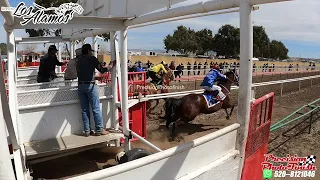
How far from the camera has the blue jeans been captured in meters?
5.81

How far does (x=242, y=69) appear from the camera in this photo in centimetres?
319

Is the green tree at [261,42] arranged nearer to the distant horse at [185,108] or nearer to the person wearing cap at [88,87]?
the distant horse at [185,108]

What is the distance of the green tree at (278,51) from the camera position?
95.2 meters

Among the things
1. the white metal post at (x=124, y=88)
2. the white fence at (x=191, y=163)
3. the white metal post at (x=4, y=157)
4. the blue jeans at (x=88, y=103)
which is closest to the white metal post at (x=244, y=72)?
the white fence at (x=191, y=163)

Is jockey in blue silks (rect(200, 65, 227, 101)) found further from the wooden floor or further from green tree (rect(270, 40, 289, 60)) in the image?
green tree (rect(270, 40, 289, 60))

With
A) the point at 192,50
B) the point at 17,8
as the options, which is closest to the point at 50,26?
the point at 17,8

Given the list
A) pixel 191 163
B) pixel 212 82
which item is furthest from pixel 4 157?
pixel 212 82

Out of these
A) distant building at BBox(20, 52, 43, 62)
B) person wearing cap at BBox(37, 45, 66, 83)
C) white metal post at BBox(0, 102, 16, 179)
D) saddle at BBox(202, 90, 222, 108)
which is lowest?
saddle at BBox(202, 90, 222, 108)

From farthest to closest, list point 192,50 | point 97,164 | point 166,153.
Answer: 1. point 192,50
2. point 97,164
3. point 166,153

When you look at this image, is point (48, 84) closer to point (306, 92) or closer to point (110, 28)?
point (110, 28)

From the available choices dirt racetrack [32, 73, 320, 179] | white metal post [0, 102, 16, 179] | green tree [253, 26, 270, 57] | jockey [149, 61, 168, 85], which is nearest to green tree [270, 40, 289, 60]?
green tree [253, 26, 270, 57]

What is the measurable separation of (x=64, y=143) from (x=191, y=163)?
328 cm

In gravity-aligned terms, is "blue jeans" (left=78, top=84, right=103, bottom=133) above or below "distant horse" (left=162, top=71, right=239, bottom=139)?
above

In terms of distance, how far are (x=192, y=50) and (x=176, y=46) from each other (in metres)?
4.10
